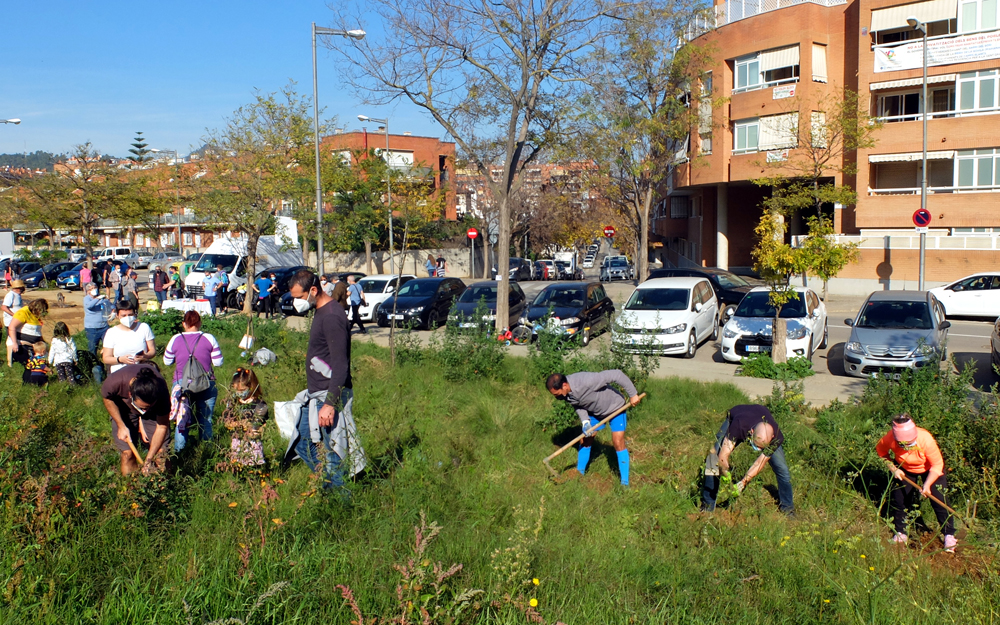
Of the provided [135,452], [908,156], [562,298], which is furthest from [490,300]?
[908,156]

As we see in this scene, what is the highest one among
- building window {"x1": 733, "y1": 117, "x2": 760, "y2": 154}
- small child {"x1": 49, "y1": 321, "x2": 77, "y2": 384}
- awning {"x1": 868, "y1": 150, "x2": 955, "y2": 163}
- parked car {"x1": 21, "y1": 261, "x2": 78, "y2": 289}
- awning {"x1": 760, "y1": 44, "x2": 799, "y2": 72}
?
awning {"x1": 760, "y1": 44, "x2": 799, "y2": 72}

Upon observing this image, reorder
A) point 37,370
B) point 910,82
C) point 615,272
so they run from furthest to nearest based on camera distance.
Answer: point 615,272 → point 910,82 → point 37,370

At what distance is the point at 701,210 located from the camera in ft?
138

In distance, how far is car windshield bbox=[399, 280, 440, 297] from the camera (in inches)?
852

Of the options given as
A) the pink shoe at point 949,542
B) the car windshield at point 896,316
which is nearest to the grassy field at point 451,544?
the pink shoe at point 949,542

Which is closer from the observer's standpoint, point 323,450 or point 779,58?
point 323,450

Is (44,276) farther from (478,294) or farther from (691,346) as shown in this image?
(691,346)

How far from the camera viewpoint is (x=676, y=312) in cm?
1594

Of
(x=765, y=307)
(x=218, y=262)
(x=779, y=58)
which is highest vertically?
(x=779, y=58)

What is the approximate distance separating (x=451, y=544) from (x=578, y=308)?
513 inches

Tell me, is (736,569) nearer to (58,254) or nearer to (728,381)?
(728,381)

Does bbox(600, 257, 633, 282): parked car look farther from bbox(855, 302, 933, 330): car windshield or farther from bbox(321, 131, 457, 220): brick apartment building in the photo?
bbox(855, 302, 933, 330): car windshield

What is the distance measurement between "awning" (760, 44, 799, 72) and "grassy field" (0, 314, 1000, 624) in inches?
1076

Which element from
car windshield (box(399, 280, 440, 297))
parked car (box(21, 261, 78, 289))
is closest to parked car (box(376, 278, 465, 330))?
car windshield (box(399, 280, 440, 297))
